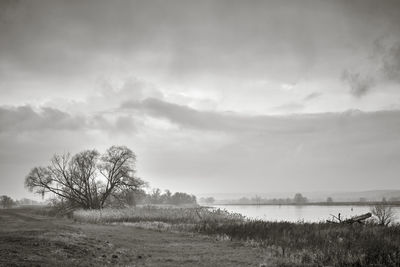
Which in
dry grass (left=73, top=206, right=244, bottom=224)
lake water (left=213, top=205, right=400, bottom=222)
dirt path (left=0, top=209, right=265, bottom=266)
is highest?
dirt path (left=0, top=209, right=265, bottom=266)

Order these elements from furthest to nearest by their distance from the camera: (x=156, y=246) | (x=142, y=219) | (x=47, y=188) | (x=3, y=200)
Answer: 1. (x=3, y=200)
2. (x=47, y=188)
3. (x=142, y=219)
4. (x=156, y=246)

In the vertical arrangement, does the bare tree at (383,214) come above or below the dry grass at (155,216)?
above

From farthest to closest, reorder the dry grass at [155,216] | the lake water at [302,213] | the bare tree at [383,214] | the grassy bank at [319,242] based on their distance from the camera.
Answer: the lake water at [302,213]
the dry grass at [155,216]
the bare tree at [383,214]
the grassy bank at [319,242]

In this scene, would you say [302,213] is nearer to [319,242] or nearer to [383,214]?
[383,214]

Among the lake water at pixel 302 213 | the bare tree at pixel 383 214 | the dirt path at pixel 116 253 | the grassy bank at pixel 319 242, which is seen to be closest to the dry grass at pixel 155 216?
the grassy bank at pixel 319 242

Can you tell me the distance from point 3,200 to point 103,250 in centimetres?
10584

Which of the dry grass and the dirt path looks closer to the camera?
the dirt path

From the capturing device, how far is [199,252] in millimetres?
16594

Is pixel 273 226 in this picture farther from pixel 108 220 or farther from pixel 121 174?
pixel 121 174

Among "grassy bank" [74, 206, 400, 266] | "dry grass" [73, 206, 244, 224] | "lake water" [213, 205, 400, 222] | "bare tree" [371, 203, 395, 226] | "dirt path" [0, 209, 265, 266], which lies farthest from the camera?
"lake water" [213, 205, 400, 222]

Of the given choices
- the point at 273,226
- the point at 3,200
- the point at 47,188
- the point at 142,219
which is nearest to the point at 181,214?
the point at 142,219

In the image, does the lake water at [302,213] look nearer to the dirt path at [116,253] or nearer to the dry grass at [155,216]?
the dry grass at [155,216]

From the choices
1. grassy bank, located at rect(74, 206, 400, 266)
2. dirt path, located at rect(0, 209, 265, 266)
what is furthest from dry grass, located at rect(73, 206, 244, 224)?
dirt path, located at rect(0, 209, 265, 266)

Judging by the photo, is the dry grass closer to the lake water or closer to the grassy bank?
the grassy bank
